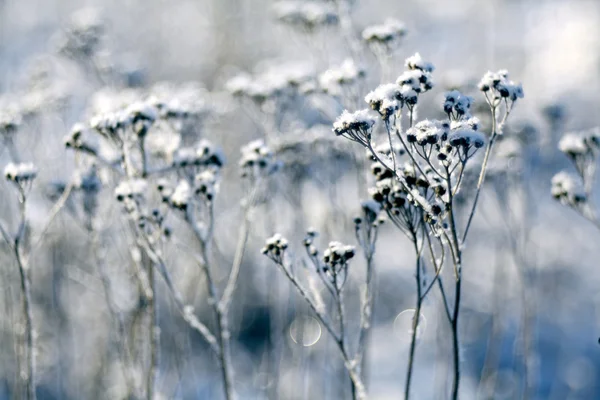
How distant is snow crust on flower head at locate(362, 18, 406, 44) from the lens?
4824 mm

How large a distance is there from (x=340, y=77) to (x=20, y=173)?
2746 mm

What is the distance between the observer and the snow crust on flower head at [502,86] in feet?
10.4

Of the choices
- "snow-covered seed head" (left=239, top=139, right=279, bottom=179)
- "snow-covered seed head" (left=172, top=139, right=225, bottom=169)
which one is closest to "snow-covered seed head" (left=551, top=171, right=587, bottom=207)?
"snow-covered seed head" (left=239, top=139, right=279, bottom=179)

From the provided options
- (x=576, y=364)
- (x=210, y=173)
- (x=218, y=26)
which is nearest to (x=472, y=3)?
(x=218, y=26)

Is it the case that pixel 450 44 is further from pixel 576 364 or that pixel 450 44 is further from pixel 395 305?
pixel 576 364

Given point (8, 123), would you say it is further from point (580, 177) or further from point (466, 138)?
point (580, 177)

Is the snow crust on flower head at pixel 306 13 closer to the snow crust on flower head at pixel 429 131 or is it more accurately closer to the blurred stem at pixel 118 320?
the blurred stem at pixel 118 320

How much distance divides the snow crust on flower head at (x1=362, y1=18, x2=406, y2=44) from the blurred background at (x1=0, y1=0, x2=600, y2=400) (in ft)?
0.51

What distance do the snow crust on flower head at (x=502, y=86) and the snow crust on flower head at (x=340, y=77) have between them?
1.83 metres

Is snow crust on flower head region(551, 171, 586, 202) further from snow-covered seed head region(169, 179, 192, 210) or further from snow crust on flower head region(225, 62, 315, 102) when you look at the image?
snow-covered seed head region(169, 179, 192, 210)

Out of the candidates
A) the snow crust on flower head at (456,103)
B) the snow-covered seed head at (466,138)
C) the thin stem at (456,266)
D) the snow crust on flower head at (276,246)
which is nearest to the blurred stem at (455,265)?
the thin stem at (456,266)

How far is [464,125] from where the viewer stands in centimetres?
294

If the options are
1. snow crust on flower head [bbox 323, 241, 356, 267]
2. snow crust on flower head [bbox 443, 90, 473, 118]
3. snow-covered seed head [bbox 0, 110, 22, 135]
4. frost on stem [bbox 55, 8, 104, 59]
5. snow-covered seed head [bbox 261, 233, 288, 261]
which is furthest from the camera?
frost on stem [bbox 55, 8, 104, 59]

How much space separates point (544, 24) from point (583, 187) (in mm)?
29064
